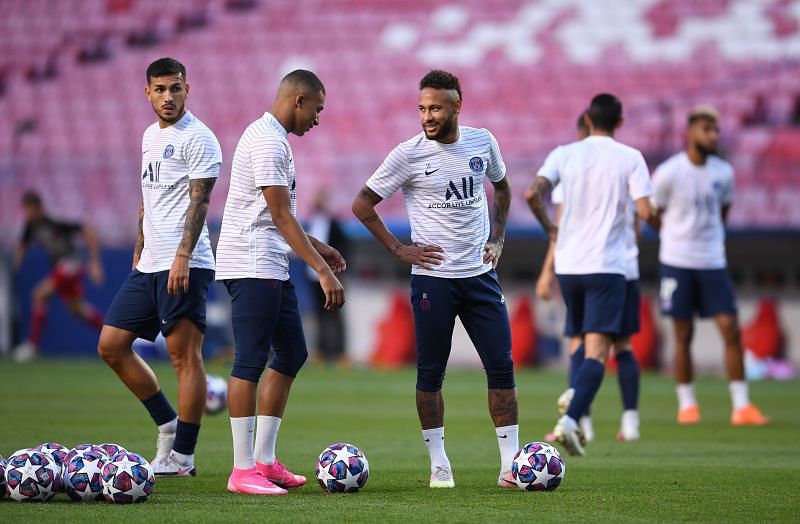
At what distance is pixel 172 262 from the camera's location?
755cm

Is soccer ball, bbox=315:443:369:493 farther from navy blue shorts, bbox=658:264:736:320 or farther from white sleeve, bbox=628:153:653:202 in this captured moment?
navy blue shorts, bbox=658:264:736:320

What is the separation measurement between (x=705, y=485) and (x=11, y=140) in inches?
727

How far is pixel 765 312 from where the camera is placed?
18.4 metres

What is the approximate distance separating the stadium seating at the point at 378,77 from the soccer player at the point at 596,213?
1068 centimetres

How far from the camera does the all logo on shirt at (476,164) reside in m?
7.23

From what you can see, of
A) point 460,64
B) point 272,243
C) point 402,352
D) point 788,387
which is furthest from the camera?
point 460,64

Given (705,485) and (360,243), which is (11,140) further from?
(705,485)

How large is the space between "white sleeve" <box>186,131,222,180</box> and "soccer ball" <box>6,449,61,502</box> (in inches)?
73.3

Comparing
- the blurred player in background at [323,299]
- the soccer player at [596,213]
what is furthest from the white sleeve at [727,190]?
the blurred player in background at [323,299]

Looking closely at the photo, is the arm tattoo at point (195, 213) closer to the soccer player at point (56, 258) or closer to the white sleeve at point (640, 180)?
the white sleeve at point (640, 180)

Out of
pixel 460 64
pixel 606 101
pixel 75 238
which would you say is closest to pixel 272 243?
pixel 606 101

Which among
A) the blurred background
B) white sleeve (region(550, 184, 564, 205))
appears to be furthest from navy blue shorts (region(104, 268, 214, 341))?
the blurred background

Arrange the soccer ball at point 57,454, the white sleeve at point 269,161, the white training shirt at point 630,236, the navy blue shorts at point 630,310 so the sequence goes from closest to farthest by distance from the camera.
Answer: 1. the soccer ball at point 57,454
2. the white sleeve at point 269,161
3. the white training shirt at point 630,236
4. the navy blue shorts at point 630,310

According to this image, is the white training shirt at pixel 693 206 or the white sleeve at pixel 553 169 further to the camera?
the white training shirt at pixel 693 206
